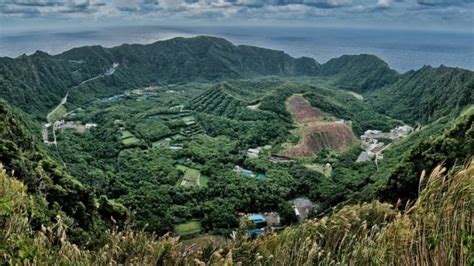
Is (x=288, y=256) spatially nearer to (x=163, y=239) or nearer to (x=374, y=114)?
(x=163, y=239)

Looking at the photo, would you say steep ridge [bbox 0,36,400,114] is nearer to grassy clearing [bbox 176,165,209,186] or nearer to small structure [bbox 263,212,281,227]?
grassy clearing [bbox 176,165,209,186]

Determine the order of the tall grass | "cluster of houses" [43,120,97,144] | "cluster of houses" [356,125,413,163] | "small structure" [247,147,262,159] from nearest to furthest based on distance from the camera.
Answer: the tall grass
"cluster of houses" [356,125,413,163]
"small structure" [247,147,262,159]
"cluster of houses" [43,120,97,144]

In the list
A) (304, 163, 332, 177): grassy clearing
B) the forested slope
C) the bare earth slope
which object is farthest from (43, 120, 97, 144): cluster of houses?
the forested slope

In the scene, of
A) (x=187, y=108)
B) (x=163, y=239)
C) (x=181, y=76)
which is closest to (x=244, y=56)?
(x=181, y=76)

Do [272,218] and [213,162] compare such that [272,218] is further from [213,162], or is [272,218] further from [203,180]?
[213,162]

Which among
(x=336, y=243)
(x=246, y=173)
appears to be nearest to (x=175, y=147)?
(x=246, y=173)
